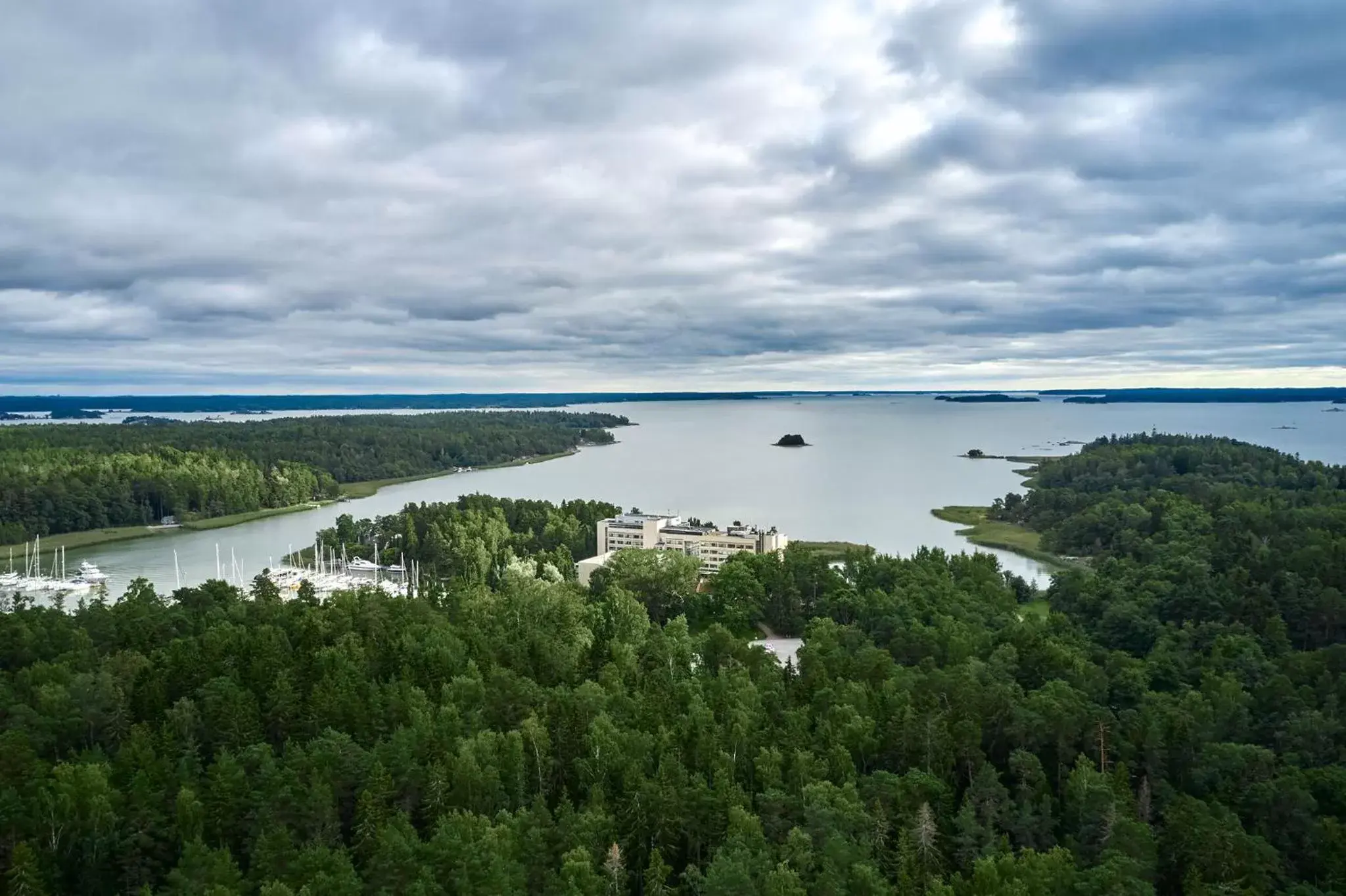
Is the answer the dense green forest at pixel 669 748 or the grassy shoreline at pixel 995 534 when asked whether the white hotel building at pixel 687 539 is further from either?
the dense green forest at pixel 669 748

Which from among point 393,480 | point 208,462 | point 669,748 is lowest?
point 393,480

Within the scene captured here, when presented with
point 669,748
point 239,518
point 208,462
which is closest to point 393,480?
point 208,462

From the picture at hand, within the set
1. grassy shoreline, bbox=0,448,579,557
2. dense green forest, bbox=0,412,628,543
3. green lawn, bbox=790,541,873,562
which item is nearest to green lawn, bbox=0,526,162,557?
grassy shoreline, bbox=0,448,579,557

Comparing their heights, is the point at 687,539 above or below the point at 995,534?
above

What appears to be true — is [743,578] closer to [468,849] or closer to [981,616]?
[981,616]

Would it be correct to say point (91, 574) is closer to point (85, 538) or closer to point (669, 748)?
point (85, 538)
